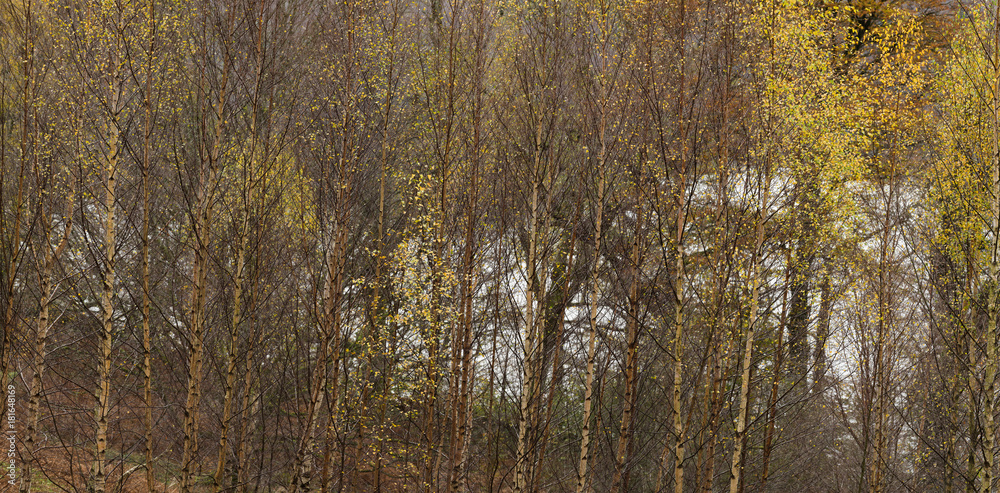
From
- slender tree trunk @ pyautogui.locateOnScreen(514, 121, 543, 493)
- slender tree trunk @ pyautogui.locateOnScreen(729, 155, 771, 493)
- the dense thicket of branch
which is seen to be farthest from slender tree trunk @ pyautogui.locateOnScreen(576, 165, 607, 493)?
slender tree trunk @ pyautogui.locateOnScreen(729, 155, 771, 493)

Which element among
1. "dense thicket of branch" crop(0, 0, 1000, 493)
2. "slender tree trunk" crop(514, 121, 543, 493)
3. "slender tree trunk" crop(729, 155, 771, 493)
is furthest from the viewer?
"slender tree trunk" crop(514, 121, 543, 493)

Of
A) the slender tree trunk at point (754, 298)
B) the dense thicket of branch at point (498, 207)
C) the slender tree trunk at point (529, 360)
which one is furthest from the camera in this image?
the slender tree trunk at point (529, 360)

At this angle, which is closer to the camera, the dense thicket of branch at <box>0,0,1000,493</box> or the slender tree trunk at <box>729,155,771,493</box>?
the dense thicket of branch at <box>0,0,1000,493</box>

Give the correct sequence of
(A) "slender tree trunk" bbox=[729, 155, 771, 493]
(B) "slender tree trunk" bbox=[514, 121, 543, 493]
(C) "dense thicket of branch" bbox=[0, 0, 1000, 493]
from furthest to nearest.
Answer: (B) "slender tree trunk" bbox=[514, 121, 543, 493]
(A) "slender tree trunk" bbox=[729, 155, 771, 493]
(C) "dense thicket of branch" bbox=[0, 0, 1000, 493]

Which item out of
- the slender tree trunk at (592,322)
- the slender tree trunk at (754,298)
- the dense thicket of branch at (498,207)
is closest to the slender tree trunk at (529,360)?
the dense thicket of branch at (498,207)

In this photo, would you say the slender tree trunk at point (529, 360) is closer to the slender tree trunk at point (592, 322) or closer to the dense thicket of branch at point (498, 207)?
the dense thicket of branch at point (498, 207)

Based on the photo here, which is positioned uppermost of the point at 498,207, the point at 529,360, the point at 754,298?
the point at 498,207

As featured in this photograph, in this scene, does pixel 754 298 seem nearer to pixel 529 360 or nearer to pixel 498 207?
pixel 529 360

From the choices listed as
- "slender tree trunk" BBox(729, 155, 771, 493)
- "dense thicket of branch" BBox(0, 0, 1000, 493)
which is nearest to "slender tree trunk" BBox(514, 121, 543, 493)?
"dense thicket of branch" BBox(0, 0, 1000, 493)

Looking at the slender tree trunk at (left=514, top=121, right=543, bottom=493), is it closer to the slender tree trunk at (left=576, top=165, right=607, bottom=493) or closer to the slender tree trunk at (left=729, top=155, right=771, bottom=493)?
the slender tree trunk at (left=576, top=165, right=607, bottom=493)

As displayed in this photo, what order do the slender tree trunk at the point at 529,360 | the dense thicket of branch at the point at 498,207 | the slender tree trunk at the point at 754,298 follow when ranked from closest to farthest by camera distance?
the dense thicket of branch at the point at 498,207 → the slender tree trunk at the point at 754,298 → the slender tree trunk at the point at 529,360

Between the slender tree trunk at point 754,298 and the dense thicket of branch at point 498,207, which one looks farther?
the slender tree trunk at point 754,298

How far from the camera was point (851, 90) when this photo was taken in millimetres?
10172

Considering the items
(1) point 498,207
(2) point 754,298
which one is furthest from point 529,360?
(1) point 498,207
